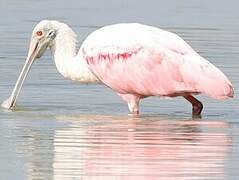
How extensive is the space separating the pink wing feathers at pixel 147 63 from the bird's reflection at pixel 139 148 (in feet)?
1.50

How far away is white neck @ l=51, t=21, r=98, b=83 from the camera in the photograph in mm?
17500


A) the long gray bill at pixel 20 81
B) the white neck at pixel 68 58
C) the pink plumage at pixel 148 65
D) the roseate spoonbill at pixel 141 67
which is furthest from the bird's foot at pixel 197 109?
the long gray bill at pixel 20 81

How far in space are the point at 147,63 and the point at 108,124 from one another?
138cm

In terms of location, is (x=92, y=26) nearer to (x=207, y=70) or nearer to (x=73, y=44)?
(x=73, y=44)

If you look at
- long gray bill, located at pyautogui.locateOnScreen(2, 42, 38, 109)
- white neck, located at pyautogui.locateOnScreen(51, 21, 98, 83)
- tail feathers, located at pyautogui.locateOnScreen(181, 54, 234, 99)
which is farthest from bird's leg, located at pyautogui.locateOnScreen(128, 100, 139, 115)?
long gray bill, located at pyautogui.locateOnScreen(2, 42, 38, 109)

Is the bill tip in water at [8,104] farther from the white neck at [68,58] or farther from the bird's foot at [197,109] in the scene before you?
the bird's foot at [197,109]

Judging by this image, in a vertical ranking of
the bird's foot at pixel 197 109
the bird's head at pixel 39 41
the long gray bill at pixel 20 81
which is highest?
the bird's head at pixel 39 41

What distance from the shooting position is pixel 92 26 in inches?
933

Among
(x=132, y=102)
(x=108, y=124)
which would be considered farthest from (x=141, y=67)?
(x=108, y=124)

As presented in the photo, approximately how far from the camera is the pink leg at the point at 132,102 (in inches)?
669

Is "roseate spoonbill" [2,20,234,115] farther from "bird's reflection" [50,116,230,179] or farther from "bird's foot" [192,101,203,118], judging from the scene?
"bird's reflection" [50,116,230,179]

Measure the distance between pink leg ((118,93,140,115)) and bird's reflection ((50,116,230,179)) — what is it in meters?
0.46

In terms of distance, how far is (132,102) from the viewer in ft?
56.3

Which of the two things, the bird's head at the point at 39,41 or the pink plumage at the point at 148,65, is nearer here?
the pink plumage at the point at 148,65
